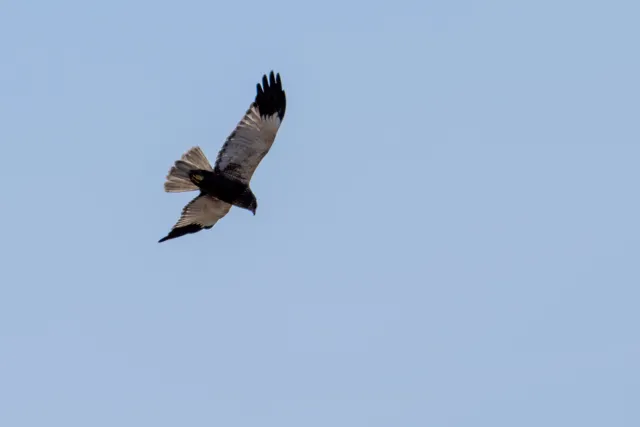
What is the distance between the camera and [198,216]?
36.2 meters

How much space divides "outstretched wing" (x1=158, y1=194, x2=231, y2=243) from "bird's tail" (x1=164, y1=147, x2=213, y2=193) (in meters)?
0.74

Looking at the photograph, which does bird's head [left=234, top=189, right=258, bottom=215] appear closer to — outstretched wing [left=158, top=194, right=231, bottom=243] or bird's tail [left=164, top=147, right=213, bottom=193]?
outstretched wing [left=158, top=194, right=231, bottom=243]

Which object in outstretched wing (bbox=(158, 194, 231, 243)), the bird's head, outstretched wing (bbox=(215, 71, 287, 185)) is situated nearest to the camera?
outstretched wing (bbox=(215, 71, 287, 185))

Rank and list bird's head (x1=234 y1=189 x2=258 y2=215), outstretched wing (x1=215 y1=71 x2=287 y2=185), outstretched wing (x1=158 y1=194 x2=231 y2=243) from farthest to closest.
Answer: outstretched wing (x1=158 y1=194 x2=231 y2=243), bird's head (x1=234 y1=189 x2=258 y2=215), outstretched wing (x1=215 y1=71 x2=287 y2=185)

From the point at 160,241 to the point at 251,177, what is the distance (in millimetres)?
2361

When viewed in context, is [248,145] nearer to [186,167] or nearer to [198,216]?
[186,167]

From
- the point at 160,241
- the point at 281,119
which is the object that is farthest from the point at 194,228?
the point at 281,119

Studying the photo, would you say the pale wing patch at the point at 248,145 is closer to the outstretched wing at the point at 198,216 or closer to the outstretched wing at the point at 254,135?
the outstretched wing at the point at 254,135

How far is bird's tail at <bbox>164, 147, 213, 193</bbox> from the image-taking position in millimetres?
35031

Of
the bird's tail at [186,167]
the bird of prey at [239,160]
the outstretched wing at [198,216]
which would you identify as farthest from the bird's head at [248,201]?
the bird's tail at [186,167]

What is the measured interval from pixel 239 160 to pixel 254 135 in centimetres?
73

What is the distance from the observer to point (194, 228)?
3631 cm

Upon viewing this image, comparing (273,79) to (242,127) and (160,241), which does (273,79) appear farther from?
(160,241)

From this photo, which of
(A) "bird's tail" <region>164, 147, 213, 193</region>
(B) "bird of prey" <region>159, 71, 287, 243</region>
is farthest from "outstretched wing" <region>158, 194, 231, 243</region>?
(A) "bird's tail" <region>164, 147, 213, 193</region>
